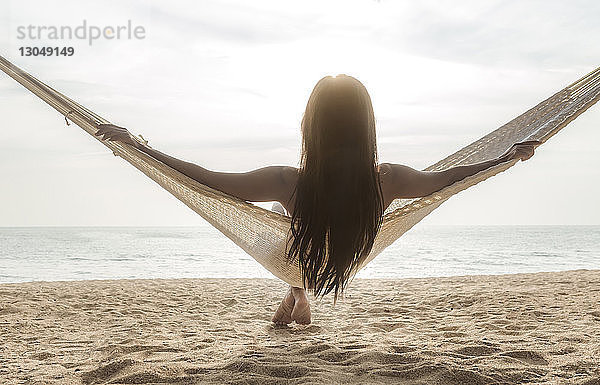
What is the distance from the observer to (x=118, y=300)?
125 inches

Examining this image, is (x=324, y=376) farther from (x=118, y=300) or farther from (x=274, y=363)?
(x=118, y=300)

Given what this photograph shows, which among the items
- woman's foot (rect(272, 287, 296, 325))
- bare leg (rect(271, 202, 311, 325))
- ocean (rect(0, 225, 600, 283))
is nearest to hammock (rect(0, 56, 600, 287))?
bare leg (rect(271, 202, 311, 325))

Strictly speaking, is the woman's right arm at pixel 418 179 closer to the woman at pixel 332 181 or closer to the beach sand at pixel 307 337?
the woman at pixel 332 181

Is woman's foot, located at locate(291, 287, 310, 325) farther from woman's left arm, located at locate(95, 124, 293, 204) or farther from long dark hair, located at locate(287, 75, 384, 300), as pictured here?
woman's left arm, located at locate(95, 124, 293, 204)

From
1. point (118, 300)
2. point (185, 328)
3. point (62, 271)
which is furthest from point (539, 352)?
point (62, 271)

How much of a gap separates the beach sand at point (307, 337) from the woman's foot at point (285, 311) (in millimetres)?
41

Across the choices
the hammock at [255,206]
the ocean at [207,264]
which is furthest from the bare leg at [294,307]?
the ocean at [207,264]

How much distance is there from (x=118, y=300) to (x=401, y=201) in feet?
6.28

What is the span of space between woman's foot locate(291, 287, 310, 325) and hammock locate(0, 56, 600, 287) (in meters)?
0.29

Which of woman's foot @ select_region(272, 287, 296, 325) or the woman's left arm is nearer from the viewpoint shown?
the woman's left arm

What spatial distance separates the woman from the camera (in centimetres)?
145

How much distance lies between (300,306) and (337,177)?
851mm

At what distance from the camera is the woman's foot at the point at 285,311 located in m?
2.23

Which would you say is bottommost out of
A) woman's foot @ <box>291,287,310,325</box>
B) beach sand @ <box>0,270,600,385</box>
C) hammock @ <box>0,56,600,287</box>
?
beach sand @ <box>0,270,600,385</box>
